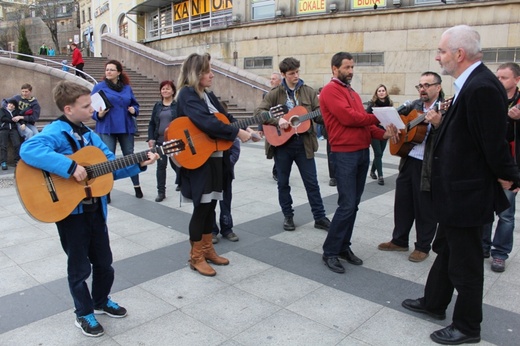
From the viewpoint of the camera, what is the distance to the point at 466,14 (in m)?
13.4

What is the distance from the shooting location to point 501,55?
1302 cm

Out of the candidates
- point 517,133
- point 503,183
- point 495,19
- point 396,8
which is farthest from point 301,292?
point 396,8

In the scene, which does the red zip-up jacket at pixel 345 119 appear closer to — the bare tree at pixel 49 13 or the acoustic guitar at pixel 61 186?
the acoustic guitar at pixel 61 186

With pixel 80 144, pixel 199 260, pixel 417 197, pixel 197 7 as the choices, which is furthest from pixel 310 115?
pixel 197 7

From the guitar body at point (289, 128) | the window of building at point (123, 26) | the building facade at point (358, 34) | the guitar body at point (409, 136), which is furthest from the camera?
the window of building at point (123, 26)

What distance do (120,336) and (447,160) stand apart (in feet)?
8.31

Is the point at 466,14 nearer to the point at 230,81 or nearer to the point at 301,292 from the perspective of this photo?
the point at 230,81

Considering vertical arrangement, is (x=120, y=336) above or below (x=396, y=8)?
below

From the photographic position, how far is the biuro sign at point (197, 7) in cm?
2242

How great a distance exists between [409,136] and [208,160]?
2.04 m

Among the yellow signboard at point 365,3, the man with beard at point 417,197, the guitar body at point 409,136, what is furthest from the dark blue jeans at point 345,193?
the yellow signboard at point 365,3

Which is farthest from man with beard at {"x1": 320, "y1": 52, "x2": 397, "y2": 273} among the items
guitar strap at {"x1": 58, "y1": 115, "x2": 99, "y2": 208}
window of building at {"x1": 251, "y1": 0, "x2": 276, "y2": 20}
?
window of building at {"x1": 251, "y1": 0, "x2": 276, "y2": 20}

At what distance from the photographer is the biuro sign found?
22.4 metres

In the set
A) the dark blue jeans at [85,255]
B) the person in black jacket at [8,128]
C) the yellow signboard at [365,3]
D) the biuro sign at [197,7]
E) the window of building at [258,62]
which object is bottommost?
the dark blue jeans at [85,255]
